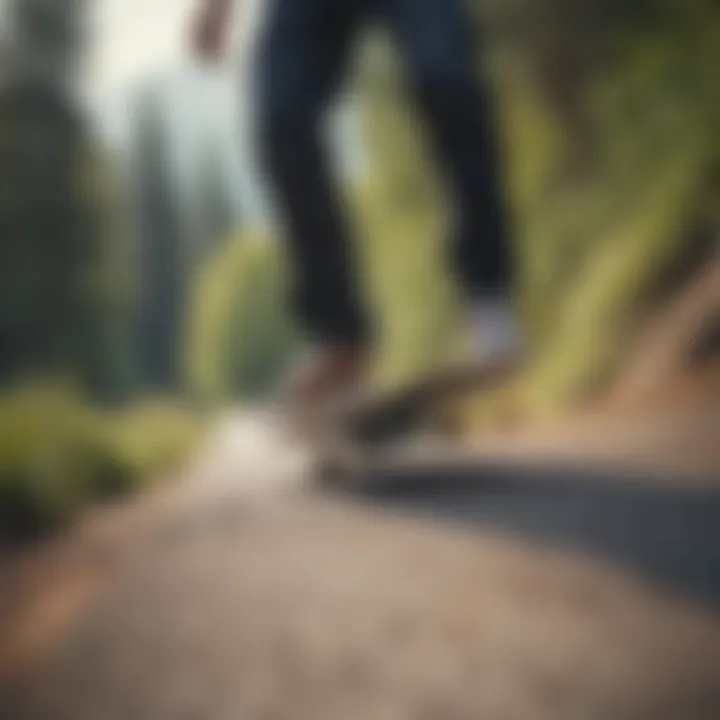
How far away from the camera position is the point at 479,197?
3.50 ft

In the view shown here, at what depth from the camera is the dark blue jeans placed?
3.39ft

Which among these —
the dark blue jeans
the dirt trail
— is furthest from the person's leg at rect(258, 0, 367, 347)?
the dirt trail

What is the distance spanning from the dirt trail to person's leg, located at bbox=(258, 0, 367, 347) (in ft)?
0.40

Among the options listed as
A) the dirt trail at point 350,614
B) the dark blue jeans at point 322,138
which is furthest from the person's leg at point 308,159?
the dirt trail at point 350,614

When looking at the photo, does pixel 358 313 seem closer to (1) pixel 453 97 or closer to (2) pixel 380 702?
(1) pixel 453 97

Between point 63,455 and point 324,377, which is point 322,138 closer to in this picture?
point 324,377

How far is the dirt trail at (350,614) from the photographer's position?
0.92 meters

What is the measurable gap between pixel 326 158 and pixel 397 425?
0.77ft

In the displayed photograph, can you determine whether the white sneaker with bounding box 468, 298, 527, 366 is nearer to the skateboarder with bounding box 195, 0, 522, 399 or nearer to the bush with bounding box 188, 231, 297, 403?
the skateboarder with bounding box 195, 0, 522, 399

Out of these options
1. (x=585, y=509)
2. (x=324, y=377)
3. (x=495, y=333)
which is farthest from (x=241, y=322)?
(x=585, y=509)

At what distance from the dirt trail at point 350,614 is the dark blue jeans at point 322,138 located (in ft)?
0.47

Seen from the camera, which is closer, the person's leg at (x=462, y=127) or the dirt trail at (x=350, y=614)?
the dirt trail at (x=350, y=614)

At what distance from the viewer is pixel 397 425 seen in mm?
1039

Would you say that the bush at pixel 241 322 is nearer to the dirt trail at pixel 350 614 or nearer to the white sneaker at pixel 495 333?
the dirt trail at pixel 350 614
